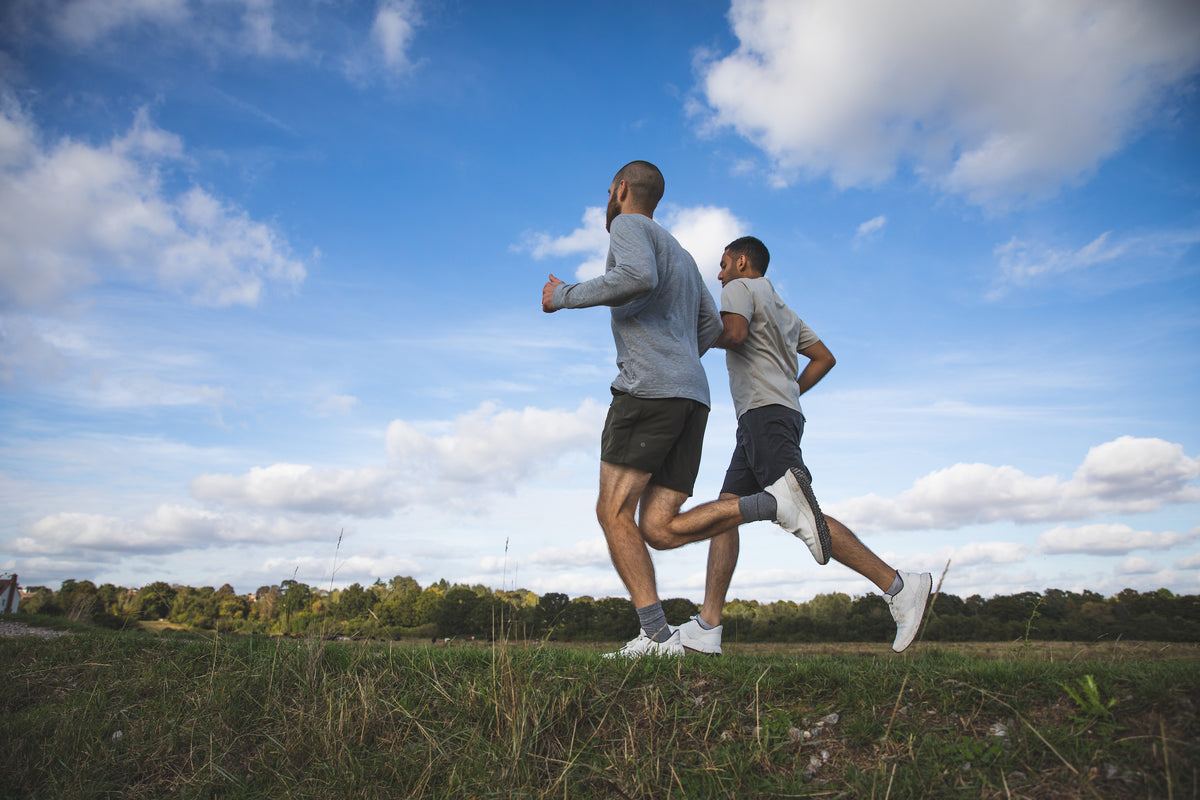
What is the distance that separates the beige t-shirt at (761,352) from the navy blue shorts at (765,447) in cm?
8

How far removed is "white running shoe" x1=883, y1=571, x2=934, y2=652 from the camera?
12.5 feet

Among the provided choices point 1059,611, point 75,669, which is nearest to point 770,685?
point 1059,611

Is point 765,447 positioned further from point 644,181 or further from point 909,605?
point 644,181

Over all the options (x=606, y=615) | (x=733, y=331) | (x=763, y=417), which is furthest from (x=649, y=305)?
(x=606, y=615)

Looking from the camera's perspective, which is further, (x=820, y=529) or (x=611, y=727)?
(x=820, y=529)

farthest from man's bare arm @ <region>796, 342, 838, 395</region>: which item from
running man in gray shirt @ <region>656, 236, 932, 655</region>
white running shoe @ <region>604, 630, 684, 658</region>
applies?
white running shoe @ <region>604, 630, 684, 658</region>

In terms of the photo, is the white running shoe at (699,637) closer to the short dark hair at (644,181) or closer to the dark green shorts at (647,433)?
the dark green shorts at (647,433)

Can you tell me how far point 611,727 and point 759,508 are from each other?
1.59 m

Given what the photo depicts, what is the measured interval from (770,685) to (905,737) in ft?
2.02

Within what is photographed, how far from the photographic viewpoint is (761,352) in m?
4.77

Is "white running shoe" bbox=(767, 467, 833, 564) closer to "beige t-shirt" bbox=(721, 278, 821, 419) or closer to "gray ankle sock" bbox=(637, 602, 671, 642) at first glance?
"beige t-shirt" bbox=(721, 278, 821, 419)

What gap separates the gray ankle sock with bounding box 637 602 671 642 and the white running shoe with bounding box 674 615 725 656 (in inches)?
10.6

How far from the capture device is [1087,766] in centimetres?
233

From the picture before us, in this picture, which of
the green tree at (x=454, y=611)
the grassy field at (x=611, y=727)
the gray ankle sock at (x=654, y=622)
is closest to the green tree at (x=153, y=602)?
the grassy field at (x=611, y=727)
